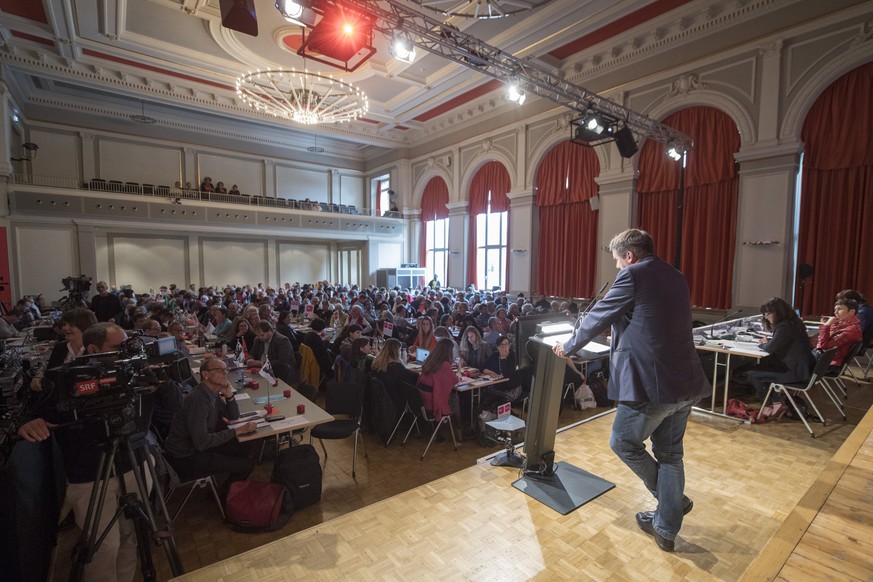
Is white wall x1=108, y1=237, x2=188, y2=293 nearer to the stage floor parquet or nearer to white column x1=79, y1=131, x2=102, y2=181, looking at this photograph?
white column x1=79, y1=131, x2=102, y2=181

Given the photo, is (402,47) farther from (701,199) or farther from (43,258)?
(43,258)

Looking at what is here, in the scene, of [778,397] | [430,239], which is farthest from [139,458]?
[430,239]

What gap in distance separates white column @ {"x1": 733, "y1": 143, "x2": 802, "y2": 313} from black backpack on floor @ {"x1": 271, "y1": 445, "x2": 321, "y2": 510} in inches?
342

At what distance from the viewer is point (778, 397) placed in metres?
5.03

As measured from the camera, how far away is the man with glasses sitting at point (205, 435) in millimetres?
2973

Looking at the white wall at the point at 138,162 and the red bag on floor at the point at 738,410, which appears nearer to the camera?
the red bag on floor at the point at 738,410

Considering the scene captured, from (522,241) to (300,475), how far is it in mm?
10785

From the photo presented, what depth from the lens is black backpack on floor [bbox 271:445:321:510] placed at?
127 inches

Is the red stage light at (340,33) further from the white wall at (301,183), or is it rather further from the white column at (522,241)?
the white wall at (301,183)

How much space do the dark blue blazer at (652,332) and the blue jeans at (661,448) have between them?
→ 0.15m

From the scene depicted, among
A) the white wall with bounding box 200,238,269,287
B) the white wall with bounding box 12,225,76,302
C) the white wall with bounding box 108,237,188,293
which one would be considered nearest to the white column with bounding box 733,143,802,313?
the white wall with bounding box 200,238,269,287

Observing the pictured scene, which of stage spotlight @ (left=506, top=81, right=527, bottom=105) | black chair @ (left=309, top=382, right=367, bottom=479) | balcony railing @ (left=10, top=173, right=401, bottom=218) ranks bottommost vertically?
black chair @ (left=309, top=382, right=367, bottom=479)

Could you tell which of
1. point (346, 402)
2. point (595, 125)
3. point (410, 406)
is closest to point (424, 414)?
point (410, 406)

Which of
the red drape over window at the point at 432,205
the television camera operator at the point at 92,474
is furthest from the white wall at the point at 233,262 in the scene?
the television camera operator at the point at 92,474
